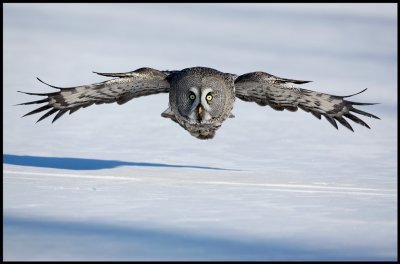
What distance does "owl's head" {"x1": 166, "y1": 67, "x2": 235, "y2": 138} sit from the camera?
927cm

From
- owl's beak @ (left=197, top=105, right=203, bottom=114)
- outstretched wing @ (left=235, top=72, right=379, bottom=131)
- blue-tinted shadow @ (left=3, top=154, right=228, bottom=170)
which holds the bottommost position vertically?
blue-tinted shadow @ (left=3, top=154, right=228, bottom=170)

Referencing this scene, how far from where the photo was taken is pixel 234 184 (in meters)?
8.82

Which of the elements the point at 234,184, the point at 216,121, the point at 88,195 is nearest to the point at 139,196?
the point at 88,195

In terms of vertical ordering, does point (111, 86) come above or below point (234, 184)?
above

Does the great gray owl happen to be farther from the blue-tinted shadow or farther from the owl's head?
the blue-tinted shadow

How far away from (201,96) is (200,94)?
0.07 ft

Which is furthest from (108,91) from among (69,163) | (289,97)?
(289,97)

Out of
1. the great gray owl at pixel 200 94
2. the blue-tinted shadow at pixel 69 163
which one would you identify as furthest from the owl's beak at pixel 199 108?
the blue-tinted shadow at pixel 69 163

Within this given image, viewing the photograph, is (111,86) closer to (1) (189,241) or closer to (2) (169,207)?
(2) (169,207)

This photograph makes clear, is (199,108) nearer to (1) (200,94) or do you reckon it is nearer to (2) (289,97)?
(1) (200,94)

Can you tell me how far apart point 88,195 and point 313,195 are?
1755 millimetres

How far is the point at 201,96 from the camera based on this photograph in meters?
9.27

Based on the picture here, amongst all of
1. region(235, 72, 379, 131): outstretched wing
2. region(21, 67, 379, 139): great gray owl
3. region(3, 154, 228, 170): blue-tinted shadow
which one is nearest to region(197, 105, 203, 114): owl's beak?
region(21, 67, 379, 139): great gray owl

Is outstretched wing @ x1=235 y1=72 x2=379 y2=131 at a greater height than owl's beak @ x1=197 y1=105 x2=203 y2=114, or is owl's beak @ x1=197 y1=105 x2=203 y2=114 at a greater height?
outstretched wing @ x1=235 y1=72 x2=379 y2=131
